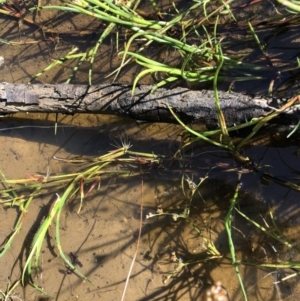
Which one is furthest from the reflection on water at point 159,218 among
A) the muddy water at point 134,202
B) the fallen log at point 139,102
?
the fallen log at point 139,102

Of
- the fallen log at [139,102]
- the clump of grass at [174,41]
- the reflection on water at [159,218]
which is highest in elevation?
the clump of grass at [174,41]

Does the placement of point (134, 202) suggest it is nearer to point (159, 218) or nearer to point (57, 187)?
point (159, 218)

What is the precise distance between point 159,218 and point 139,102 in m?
0.47

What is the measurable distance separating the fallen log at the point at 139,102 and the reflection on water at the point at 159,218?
0.19 metres

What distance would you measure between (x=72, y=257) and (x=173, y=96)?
769 mm

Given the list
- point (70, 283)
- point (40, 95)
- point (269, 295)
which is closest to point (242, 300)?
point (269, 295)

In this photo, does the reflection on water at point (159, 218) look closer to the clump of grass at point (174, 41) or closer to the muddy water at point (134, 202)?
the muddy water at point (134, 202)

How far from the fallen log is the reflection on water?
0.19 m

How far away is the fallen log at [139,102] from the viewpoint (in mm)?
1437

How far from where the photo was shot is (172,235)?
1738 mm

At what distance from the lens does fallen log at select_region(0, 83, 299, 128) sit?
1.44 meters

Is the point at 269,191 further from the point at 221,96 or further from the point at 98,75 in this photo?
the point at 98,75

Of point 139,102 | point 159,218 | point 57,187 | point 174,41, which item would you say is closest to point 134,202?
point 159,218

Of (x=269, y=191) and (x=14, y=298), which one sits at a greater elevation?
(x=269, y=191)
